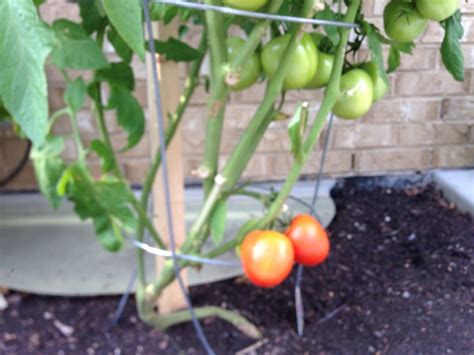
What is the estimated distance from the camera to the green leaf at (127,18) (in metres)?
0.40

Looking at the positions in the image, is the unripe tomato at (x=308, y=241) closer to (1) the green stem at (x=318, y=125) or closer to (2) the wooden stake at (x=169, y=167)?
(1) the green stem at (x=318, y=125)

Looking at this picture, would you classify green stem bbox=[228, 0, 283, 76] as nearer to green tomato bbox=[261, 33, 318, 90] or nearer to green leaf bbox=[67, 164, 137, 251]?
green tomato bbox=[261, 33, 318, 90]

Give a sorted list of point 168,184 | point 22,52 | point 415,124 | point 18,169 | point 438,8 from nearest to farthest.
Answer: point 22,52 < point 438,8 < point 415,124 < point 168,184 < point 18,169

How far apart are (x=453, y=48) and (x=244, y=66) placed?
215mm

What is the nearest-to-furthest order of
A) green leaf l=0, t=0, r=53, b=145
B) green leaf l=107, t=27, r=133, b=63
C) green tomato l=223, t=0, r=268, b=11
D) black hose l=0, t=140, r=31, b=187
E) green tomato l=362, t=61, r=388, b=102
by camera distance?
green leaf l=0, t=0, r=53, b=145 → green tomato l=223, t=0, r=268, b=11 → green tomato l=362, t=61, r=388, b=102 → green leaf l=107, t=27, r=133, b=63 → black hose l=0, t=140, r=31, b=187

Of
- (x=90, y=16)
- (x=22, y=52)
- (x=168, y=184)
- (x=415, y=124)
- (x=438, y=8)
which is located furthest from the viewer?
Answer: (x=168, y=184)

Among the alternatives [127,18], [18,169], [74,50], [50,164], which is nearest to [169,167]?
[50,164]

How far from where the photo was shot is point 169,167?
2.89 ft

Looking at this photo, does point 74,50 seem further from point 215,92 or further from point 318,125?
point 318,125

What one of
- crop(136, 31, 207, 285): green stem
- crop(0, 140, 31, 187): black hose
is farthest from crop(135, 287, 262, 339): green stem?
crop(0, 140, 31, 187): black hose

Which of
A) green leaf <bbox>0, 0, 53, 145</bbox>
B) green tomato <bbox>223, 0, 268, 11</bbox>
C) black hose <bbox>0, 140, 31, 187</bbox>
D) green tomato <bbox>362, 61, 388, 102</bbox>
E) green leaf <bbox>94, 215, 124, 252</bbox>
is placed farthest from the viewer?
black hose <bbox>0, 140, 31, 187</bbox>

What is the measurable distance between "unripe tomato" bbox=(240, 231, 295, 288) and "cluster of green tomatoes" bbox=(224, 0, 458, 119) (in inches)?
6.6

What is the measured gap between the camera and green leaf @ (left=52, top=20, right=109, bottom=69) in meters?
0.64

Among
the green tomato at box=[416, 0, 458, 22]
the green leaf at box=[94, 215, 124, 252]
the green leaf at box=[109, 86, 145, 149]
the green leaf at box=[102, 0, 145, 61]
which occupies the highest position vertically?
the green leaf at box=[102, 0, 145, 61]
